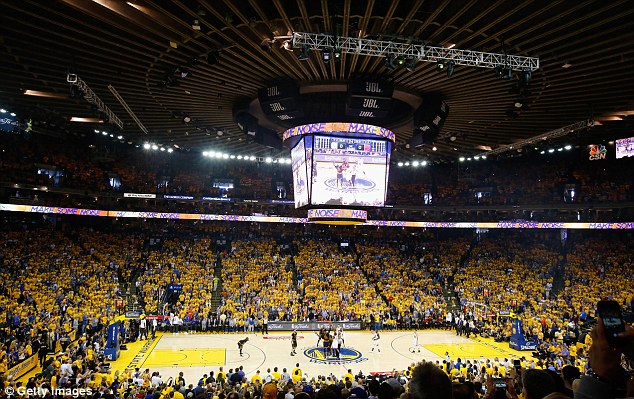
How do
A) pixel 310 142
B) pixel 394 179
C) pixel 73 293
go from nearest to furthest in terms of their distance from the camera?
pixel 310 142, pixel 73 293, pixel 394 179

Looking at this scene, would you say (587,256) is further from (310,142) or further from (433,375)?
(433,375)

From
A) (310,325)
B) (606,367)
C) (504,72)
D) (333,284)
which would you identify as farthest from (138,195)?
(606,367)

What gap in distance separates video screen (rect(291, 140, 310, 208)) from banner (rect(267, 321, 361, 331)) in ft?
33.5

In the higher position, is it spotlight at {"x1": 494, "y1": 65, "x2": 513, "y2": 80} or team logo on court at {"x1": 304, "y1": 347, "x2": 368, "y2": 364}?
spotlight at {"x1": 494, "y1": 65, "x2": 513, "y2": 80}

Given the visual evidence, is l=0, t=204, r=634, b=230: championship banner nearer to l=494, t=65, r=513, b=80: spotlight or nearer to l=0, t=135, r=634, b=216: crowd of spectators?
l=0, t=135, r=634, b=216: crowd of spectators

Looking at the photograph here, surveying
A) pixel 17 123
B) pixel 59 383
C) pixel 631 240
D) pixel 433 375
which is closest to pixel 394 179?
pixel 631 240

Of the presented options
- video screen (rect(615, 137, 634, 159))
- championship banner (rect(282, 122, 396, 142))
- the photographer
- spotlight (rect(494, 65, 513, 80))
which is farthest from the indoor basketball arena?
video screen (rect(615, 137, 634, 159))

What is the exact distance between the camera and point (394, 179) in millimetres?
42438

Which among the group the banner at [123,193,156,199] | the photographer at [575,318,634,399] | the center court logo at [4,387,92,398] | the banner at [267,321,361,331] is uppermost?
the banner at [123,193,156,199]

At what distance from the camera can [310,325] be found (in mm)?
27594

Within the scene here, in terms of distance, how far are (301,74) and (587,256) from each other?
98.0ft

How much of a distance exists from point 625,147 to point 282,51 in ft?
72.7

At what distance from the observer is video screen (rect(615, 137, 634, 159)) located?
80.3 feet

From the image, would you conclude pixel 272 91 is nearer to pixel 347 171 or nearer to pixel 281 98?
pixel 281 98
